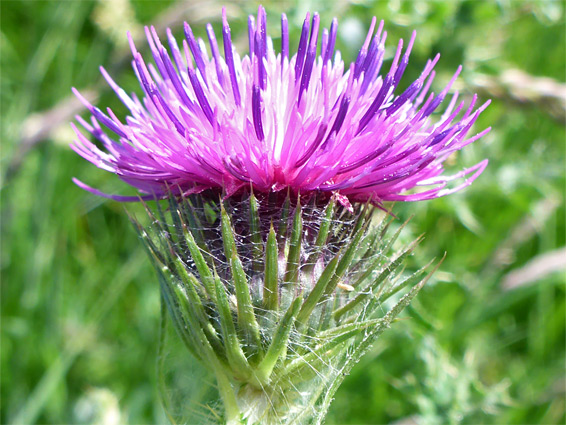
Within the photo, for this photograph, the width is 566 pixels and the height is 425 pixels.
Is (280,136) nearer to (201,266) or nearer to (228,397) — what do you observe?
(201,266)

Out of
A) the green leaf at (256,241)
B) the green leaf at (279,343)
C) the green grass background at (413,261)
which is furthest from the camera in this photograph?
the green grass background at (413,261)

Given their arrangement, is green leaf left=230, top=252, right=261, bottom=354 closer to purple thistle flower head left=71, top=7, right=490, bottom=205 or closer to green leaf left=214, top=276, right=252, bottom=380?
green leaf left=214, top=276, right=252, bottom=380

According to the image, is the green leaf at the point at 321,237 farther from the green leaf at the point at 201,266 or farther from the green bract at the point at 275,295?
the green leaf at the point at 201,266

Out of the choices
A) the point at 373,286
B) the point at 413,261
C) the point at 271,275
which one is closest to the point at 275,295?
the point at 271,275

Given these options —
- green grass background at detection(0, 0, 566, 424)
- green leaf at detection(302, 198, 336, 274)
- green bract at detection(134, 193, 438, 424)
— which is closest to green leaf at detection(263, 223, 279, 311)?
green bract at detection(134, 193, 438, 424)

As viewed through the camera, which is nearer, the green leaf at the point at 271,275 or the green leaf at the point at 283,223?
the green leaf at the point at 271,275

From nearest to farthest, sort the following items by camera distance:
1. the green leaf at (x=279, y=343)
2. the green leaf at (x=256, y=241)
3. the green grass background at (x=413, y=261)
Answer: the green leaf at (x=279, y=343)
the green leaf at (x=256, y=241)
the green grass background at (x=413, y=261)

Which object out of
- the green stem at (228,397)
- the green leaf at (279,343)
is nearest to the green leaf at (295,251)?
the green leaf at (279,343)

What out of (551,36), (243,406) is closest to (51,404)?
(243,406)
